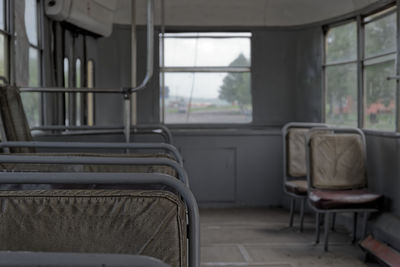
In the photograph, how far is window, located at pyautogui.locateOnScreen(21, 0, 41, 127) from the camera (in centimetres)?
396

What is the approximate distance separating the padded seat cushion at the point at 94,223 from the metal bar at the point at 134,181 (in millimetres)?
19

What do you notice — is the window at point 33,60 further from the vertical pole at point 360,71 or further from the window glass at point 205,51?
the vertical pole at point 360,71

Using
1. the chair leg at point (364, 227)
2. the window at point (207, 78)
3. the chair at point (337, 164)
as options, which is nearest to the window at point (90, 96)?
the window at point (207, 78)

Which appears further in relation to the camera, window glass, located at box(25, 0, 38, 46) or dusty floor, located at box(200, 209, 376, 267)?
window glass, located at box(25, 0, 38, 46)

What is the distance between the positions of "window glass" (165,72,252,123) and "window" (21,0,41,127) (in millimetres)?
1931

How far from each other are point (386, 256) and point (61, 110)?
115 inches

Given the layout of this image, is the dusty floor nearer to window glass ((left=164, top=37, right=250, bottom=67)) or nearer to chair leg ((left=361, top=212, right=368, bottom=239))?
chair leg ((left=361, top=212, right=368, bottom=239))

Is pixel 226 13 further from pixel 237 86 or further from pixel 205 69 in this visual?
pixel 237 86

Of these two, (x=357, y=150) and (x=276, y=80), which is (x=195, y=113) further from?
(x=357, y=150)

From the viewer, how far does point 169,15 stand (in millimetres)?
5840

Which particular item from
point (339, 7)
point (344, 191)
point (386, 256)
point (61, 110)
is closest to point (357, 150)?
point (344, 191)

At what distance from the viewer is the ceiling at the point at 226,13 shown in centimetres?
579

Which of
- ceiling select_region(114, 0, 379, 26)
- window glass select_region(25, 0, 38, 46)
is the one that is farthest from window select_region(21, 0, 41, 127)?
ceiling select_region(114, 0, 379, 26)

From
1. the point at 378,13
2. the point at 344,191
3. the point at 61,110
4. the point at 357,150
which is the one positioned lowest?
the point at 344,191
